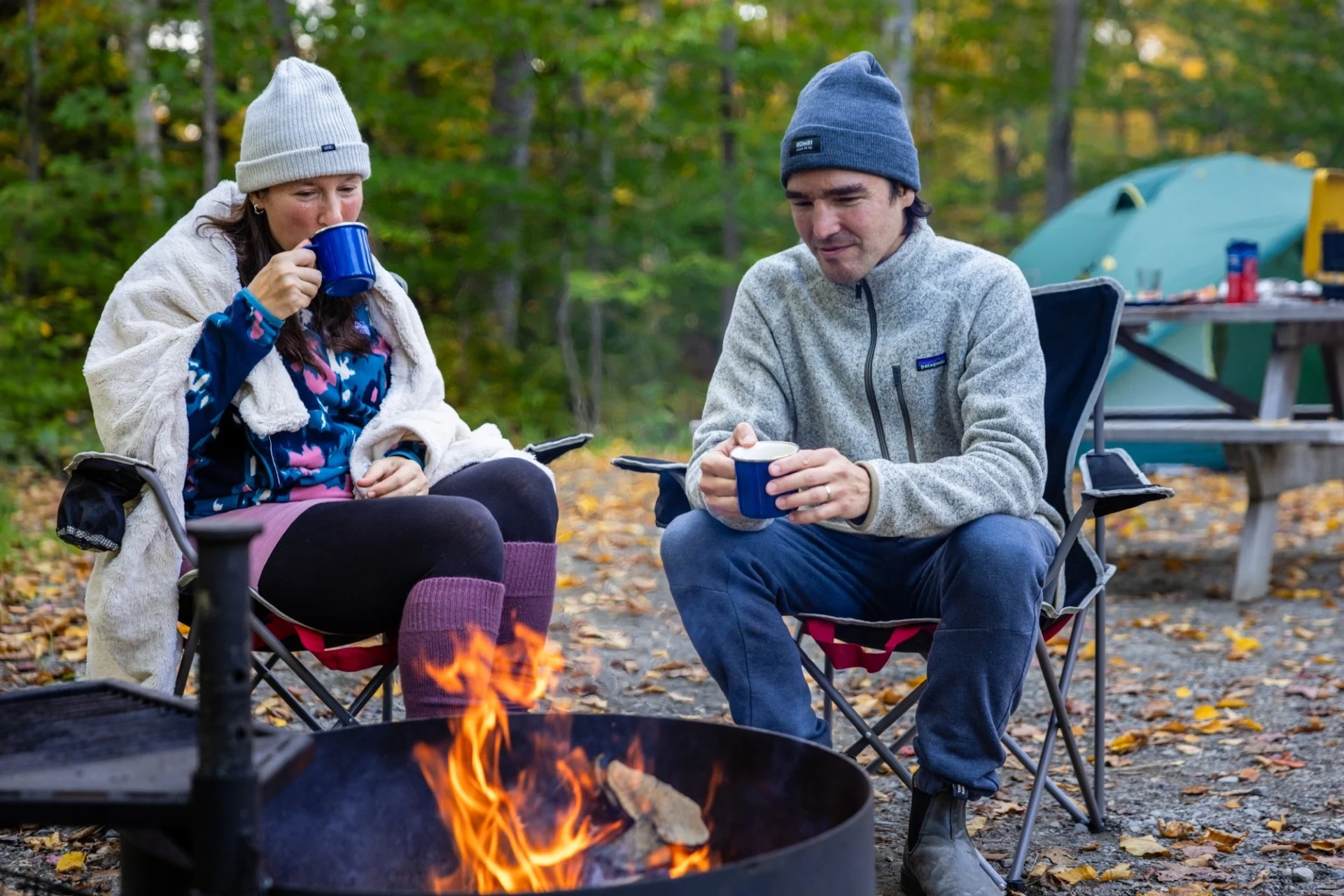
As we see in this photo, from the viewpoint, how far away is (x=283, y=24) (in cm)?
841

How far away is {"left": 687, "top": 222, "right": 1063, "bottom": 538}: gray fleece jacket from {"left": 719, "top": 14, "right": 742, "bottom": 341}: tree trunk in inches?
294

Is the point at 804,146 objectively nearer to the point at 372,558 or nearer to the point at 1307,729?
the point at 372,558

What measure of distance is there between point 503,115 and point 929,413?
26.8 feet

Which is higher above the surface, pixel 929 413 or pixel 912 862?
pixel 929 413

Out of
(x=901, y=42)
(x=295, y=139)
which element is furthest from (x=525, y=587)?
(x=901, y=42)

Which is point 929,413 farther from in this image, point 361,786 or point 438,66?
point 438,66

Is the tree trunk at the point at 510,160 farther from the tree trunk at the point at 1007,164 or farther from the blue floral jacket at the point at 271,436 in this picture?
the blue floral jacket at the point at 271,436

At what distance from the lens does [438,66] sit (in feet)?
40.6

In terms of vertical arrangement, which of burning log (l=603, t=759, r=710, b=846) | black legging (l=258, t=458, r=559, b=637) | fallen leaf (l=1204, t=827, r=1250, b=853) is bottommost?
fallen leaf (l=1204, t=827, r=1250, b=853)

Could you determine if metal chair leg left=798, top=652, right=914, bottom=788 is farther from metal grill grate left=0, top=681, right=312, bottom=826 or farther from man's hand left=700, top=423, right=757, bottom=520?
metal grill grate left=0, top=681, right=312, bottom=826

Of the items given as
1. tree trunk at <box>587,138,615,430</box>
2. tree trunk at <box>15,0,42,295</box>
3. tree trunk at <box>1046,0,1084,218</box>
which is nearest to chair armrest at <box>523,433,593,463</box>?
tree trunk at <box>15,0,42,295</box>

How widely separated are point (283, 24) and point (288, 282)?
6945mm

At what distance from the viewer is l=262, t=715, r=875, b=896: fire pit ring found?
1646mm

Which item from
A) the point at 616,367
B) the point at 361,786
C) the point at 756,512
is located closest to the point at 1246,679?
the point at 756,512
